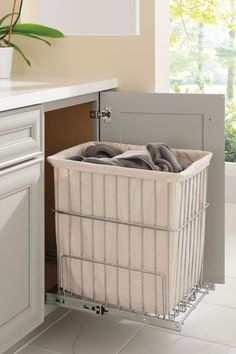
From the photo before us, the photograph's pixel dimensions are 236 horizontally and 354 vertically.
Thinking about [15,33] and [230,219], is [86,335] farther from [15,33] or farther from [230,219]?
[230,219]

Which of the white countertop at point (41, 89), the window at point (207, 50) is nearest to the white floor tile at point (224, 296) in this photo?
the white countertop at point (41, 89)

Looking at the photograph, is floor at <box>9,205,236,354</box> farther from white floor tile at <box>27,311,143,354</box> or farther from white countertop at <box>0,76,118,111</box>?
white countertop at <box>0,76,118,111</box>

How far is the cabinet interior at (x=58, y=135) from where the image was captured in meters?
2.50

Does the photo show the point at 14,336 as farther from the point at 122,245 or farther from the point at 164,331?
the point at 164,331

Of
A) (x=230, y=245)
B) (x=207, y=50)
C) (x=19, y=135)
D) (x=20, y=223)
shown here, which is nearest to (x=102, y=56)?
(x=19, y=135)

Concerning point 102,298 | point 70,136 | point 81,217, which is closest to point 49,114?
point 70,136

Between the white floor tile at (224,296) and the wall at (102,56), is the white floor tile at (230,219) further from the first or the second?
the wall at (102,56)

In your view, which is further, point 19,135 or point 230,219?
point 230,219

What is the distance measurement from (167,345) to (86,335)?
0.29 m

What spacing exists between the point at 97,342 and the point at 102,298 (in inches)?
7.2

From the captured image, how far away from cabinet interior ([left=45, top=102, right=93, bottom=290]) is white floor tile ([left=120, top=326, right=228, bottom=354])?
40 centimetres

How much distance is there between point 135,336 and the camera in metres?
2.29

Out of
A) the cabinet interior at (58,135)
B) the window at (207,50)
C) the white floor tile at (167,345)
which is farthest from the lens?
the window at (207,50)

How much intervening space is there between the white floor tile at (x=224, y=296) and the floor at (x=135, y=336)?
2 cm
